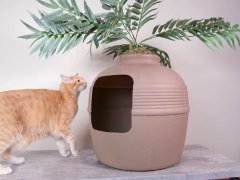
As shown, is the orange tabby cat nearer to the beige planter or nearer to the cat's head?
the cat's head

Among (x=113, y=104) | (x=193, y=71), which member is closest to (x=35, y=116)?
(x=113, y=104)

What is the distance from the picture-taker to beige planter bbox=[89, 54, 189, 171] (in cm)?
68

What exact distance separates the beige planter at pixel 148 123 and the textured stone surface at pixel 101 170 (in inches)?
1.3

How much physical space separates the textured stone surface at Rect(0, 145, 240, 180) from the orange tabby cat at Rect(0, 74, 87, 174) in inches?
1.9

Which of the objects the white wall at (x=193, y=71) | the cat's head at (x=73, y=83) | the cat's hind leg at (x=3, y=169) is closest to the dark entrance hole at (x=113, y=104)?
the cat's head at (x=73, y=83)

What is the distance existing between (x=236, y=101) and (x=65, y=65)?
0.92 metres

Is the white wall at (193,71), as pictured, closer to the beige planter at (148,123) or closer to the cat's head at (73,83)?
the cat's head at (73,83)

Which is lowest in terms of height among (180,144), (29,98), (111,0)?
(180,144)

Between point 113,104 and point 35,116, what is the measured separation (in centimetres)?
30

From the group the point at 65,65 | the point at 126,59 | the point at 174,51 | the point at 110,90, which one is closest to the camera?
the point at 126,59

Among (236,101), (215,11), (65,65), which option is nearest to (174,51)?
(215,11)

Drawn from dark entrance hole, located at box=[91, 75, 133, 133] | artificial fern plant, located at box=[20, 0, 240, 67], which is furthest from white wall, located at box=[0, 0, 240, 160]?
artificial fern plant, located at box=[20, 0, 240, 67]

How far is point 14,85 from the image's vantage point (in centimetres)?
104

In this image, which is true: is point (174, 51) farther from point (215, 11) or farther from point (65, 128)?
point (65, 128)
